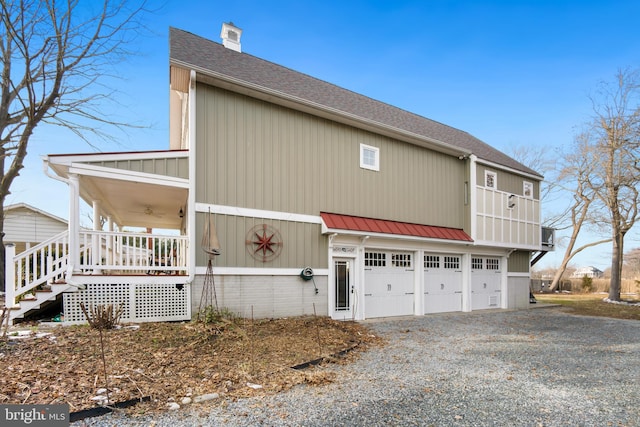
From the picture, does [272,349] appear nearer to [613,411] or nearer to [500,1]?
[613,411]

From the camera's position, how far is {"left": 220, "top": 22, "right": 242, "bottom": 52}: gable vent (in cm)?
1075

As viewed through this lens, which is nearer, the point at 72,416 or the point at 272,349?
the point at 72,416

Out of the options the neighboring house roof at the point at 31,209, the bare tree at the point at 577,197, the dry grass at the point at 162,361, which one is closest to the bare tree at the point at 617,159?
the bare tree at the point at 577,197

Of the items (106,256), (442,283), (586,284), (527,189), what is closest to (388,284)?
(442,283)

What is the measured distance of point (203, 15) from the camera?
10.3m

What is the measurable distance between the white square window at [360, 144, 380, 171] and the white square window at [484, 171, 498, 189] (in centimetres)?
473

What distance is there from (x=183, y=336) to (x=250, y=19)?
9.29 meters

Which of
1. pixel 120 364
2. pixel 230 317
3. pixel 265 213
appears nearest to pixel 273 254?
pixel 265 213

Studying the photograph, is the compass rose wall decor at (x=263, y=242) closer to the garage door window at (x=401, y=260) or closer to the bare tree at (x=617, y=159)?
the garage door window at (x=401, y=260)

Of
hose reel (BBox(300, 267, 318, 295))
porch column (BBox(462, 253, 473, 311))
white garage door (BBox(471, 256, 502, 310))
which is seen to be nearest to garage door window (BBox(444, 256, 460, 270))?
porch column (BBox(462, 253, 473, 311))

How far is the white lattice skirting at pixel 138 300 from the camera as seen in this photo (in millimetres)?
6824

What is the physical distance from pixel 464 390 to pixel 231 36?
1085cm

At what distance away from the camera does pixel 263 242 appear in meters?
8.46

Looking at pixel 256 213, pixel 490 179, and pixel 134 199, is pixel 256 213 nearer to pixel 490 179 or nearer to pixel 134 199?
pixel 134 199
